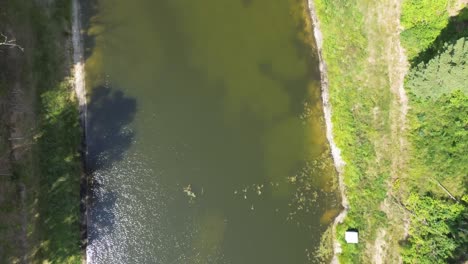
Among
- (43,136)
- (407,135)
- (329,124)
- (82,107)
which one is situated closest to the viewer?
(43,136)

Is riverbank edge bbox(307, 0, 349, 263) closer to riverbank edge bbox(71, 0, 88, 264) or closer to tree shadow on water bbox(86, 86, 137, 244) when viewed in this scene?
tree shadow on water bbox(86, 86, 137, 244)

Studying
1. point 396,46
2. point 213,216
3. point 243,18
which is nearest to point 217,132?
point 213,216

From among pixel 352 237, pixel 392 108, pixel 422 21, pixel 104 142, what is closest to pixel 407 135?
pixel 392 108

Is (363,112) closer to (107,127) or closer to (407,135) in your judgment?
(407,135)

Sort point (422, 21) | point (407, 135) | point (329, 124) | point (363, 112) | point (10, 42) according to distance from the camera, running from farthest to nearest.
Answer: point (329, 124) → point (363, 112) → point (407, 135) → point (422, 21) → point (10, 42)

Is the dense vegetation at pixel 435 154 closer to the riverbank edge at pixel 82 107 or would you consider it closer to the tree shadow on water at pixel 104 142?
the tree shadow on water at pixel 104 142

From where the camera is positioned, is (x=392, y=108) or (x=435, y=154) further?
(x=392, y=108)

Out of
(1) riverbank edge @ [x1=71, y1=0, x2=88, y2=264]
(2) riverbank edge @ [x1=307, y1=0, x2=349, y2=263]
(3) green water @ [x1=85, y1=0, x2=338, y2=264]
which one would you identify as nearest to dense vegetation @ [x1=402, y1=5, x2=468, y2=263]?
(2) riverbank edge @ [x1=307, y1=0, x2=349, y2=263]

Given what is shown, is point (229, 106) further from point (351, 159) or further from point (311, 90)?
point (351, 159)
